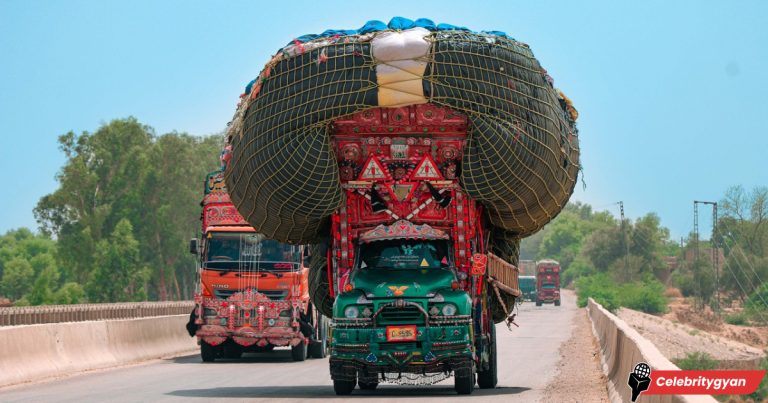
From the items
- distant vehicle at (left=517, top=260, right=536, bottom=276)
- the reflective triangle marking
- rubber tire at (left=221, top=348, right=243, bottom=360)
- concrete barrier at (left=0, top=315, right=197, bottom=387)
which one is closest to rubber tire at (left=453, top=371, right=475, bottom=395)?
the reflective triangle marking

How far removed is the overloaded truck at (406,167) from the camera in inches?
697

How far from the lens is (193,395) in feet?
61.4

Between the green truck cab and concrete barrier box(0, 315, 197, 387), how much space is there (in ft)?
22.1

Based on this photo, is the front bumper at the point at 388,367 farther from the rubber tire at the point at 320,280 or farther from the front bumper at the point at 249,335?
the front bumper at the point at 249,335

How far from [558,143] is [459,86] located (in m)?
2.16

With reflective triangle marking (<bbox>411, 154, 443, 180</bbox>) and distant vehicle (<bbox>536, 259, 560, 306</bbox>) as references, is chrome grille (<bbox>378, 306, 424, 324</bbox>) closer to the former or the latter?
reflective triangle marking (<bbox>411, 154, 443, 180</bbox>)

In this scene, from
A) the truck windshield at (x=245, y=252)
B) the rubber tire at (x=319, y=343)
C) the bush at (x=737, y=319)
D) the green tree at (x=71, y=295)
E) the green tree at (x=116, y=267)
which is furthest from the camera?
the green tree at (x=116, y=267)

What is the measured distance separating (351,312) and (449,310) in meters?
1.37

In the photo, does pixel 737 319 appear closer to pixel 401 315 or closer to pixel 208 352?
pixel 208 352

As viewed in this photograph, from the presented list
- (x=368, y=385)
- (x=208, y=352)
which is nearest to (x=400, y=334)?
Answer: (x=368, y=385)

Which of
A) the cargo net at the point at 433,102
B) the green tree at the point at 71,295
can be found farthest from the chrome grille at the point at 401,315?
the green tree at the point at 71,295

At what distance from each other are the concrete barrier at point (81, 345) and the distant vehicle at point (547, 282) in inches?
2994

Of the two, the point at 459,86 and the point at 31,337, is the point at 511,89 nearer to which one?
the point at 459,86

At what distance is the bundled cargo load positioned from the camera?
17.7 m
